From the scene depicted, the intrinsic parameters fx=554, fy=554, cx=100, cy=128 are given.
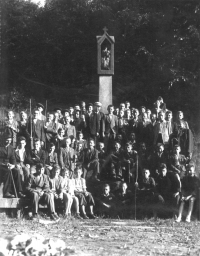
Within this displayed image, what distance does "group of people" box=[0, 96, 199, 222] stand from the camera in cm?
1029

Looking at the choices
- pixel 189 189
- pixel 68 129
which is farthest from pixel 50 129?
pixel 189 189

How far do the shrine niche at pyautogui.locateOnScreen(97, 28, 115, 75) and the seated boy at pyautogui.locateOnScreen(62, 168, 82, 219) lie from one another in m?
4.55

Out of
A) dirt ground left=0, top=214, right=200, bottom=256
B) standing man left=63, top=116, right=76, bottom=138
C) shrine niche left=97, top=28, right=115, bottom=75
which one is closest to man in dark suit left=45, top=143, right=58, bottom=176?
standing man left=63, top=116, right=76, bottom=138

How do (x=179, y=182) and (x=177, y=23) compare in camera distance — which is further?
(x=177, y=23)

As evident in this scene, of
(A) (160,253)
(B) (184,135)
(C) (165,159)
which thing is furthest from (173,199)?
(A) (160,253)

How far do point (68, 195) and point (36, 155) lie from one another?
1.18 metres

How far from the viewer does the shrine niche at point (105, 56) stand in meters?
14.4

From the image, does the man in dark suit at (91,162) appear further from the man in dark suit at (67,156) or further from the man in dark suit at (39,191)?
the man in dark suit at (39,191)

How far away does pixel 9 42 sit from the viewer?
2078cm

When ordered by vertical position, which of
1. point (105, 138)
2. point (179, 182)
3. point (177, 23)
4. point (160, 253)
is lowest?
point (160, 253)

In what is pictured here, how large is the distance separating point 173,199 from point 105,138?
2747mm

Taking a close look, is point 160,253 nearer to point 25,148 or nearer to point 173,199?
point 173,199

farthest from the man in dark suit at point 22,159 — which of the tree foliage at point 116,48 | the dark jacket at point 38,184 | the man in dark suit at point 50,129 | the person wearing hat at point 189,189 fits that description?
the tree foliage at point 116,48

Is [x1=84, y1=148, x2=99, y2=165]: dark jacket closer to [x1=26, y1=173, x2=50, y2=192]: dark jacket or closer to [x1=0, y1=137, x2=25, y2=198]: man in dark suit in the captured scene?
[x1=26, y1=173, x2=50, y2=192]: dark jacket
